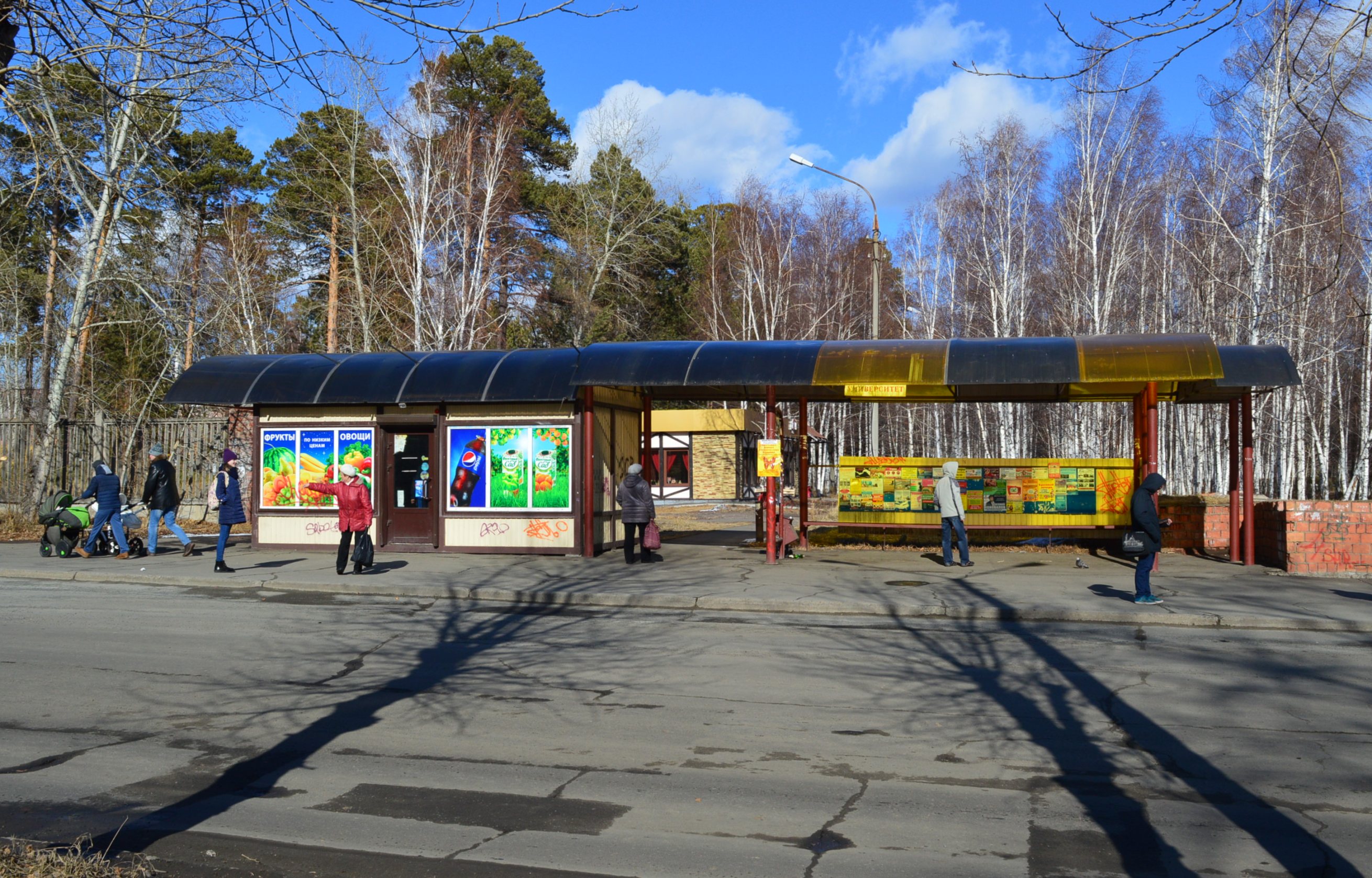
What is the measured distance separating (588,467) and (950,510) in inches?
242

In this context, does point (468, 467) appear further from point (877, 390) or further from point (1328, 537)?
point (1328, 537)

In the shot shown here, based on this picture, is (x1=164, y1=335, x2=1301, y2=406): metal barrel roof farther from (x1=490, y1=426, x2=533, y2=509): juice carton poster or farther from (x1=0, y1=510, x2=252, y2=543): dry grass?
(x1=0, y1=510, x2=252, y2=543): dry grass

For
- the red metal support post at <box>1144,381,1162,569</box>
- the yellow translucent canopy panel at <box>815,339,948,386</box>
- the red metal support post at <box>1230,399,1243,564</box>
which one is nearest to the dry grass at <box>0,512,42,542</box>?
the yellow translucent canopy panel at <box>815,339,948,386</box>

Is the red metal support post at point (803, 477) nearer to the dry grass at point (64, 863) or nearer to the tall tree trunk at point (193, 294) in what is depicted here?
the tall tree trunk at point (193, 294)

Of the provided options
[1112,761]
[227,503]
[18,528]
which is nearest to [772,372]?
[227,503]

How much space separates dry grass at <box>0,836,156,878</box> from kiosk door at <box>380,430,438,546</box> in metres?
14.1

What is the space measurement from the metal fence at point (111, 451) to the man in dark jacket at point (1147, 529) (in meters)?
18.2

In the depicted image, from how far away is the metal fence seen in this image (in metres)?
22.9

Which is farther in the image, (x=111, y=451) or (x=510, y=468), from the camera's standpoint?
(x=111, y=451)

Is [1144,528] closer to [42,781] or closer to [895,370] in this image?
[895,370]

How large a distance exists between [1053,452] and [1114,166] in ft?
40.9

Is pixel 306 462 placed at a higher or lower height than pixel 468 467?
higher

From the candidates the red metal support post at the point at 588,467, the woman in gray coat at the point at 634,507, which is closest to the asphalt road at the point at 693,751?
the woman in gray coat at the point at 634,507

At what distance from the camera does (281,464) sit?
18984 mm
